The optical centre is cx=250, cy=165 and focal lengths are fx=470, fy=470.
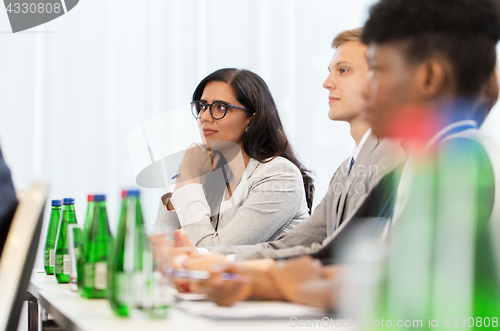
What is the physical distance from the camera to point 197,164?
5.82ft

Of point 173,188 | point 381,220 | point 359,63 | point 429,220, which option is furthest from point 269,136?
point 429,220

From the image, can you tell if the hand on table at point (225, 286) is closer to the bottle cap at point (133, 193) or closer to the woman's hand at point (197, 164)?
the bottle cap at point (133, 193)

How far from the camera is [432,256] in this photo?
0.57 metres

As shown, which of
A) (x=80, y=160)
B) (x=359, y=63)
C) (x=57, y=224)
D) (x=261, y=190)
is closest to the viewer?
(x=57, y=224)

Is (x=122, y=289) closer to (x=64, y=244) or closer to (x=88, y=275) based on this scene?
(x=88, y=275)

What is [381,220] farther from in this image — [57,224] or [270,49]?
[270,49]

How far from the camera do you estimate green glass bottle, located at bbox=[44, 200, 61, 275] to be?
43.7 inches

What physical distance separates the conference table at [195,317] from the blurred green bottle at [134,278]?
2 cm

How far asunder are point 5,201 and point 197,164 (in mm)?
1086

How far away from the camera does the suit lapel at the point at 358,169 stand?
115 centimetres

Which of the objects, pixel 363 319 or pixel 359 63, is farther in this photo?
pixel 359 63

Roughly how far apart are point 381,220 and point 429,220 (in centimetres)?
17

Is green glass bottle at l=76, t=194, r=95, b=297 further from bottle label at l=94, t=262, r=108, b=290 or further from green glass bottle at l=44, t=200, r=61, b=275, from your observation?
green glass bottle at l=44, t=200, r=61, b=275

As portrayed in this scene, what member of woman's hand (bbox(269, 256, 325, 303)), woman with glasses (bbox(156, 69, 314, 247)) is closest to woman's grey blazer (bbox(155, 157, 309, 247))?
woman with glasses (bbox(156, 69, 314, 247))
